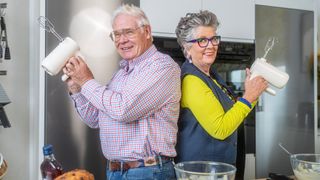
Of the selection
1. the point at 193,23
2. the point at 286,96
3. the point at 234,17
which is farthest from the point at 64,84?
the point at 286,96

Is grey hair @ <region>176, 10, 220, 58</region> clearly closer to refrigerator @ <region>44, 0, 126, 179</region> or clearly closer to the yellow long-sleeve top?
the yellow long-sleeve top

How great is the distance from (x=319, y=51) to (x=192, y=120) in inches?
78.0

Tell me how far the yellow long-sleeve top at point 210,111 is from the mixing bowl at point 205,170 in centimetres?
22

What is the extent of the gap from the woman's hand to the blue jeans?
1.22ft

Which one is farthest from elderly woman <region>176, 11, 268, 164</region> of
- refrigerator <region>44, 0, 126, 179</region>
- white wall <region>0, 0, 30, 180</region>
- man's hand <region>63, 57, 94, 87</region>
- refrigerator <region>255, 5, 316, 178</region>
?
refrigerator <region>255, 5, 316, 178</region>

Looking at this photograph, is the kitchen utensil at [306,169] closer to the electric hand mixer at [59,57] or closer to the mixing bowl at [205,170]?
the mixing bowl at [205,170]

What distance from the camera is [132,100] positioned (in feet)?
3.59

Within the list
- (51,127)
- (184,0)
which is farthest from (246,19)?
(51,127)

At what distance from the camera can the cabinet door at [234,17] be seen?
2346 millimetres

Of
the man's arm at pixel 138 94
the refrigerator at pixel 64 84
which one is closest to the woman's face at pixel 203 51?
the man's arm at pixel 138 94

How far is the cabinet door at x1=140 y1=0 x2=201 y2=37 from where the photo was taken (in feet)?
6.98

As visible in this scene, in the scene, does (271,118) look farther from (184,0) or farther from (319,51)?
(184,0)

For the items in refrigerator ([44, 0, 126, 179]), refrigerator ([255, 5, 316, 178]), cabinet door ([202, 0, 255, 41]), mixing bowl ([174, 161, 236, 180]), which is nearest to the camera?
mixing bowl ([174, 161, 236, 180])

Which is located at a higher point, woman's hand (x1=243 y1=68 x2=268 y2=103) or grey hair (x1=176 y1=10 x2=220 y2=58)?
grey hair (x1=176 y1=10 x2=220 y2=58)
